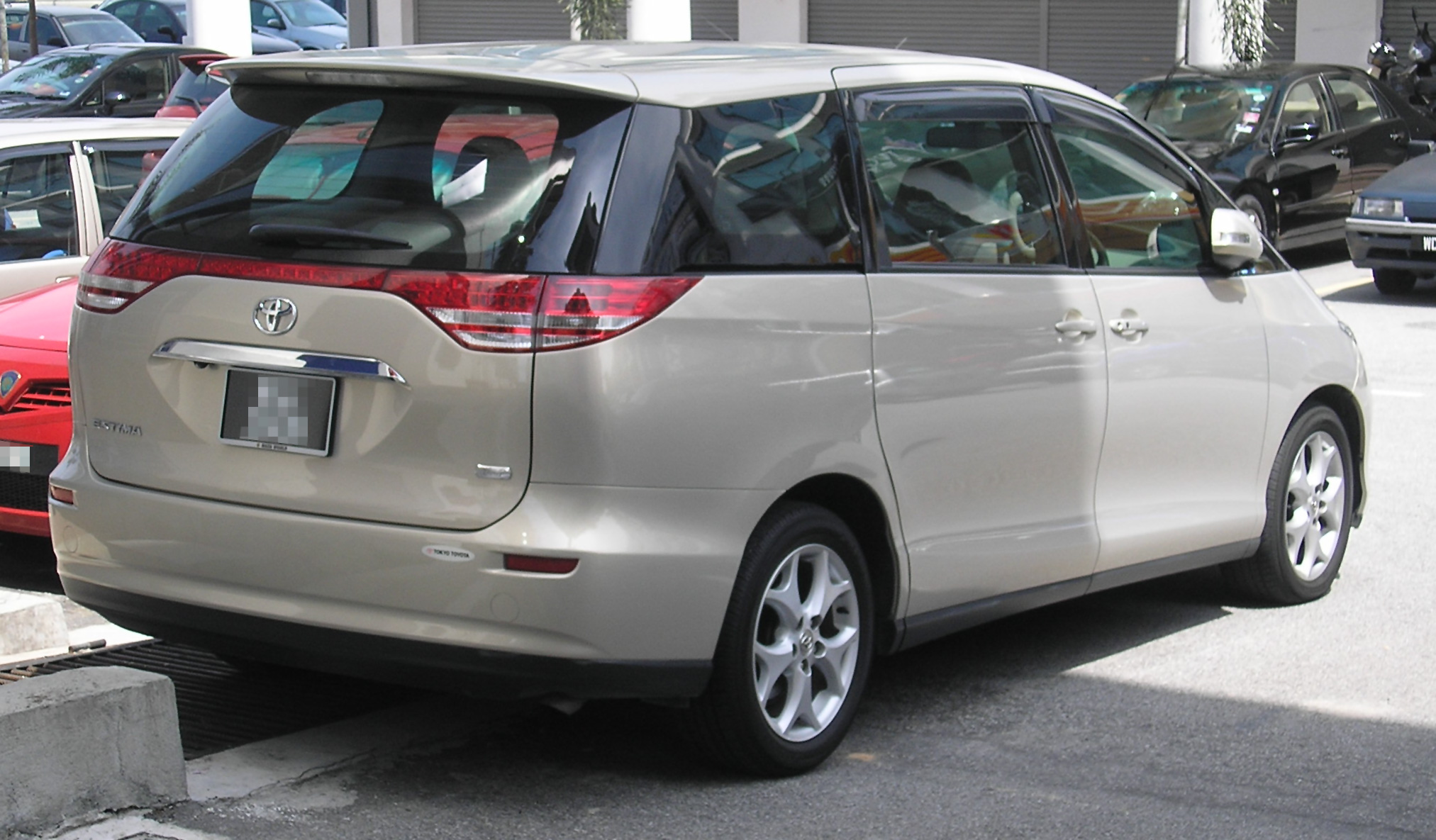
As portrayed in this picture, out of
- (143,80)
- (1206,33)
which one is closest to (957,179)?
(143,80)

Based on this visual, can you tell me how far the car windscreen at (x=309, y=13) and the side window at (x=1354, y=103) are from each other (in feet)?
75.9

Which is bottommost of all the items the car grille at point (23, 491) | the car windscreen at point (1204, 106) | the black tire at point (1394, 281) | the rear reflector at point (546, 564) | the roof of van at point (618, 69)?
the black tire at point (1394, 281)

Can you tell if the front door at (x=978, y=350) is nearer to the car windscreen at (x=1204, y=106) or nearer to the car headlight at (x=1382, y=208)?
the car headlight at (x=1382, y=208)

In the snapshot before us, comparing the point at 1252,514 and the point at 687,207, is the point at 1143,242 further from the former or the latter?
the point at 687,207

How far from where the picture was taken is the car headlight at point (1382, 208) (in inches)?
580

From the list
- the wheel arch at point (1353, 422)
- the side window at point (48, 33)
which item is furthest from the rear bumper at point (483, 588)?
the side window at point (48, 33)

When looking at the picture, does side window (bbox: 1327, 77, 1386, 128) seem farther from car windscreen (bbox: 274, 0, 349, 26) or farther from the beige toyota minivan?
car windscreen (bbox: 274, 0, 349, 26)

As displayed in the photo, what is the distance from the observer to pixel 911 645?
196 inches

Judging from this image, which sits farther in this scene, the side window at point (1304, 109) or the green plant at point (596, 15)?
the green plant at point (596, 15)

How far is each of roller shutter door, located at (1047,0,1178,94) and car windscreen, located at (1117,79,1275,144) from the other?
11501 mm

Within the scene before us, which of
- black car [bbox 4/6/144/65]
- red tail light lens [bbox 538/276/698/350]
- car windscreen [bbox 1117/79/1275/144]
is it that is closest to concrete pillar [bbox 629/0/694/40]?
car windscreen [bbox 1117/79/1275/144]

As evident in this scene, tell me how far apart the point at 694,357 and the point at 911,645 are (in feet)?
3.93

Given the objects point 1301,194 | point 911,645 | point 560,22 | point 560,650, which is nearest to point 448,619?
point 560,650

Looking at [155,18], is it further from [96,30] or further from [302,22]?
[96,30]
